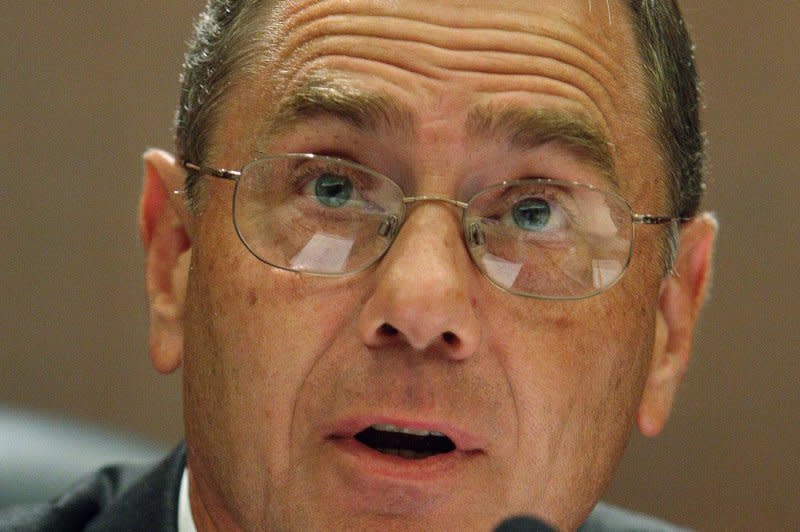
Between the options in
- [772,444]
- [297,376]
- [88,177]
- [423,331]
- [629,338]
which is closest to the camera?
[423,331]

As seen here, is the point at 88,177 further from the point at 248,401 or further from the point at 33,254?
the point at 248,401

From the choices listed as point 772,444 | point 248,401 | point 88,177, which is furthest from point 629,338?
point 88,177

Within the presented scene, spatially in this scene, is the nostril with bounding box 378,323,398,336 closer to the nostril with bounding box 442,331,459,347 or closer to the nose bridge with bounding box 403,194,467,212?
the nostril with bounding box 442,331,459,347

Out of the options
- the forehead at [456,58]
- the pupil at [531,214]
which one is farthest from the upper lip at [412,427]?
the forehead at [456,58]

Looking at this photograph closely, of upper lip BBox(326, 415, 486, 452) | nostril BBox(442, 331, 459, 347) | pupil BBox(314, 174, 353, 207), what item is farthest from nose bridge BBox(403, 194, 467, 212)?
upper lip BBox(326, 415, 486, 452)

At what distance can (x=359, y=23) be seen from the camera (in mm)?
1922

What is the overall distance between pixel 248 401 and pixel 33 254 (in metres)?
2.33

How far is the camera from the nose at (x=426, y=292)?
168 centimetres

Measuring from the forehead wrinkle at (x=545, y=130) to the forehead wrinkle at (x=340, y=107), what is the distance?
0.38 ft

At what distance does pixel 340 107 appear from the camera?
185 centimetres

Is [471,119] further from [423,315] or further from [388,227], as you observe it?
[423,315]

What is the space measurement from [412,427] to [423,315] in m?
0.17

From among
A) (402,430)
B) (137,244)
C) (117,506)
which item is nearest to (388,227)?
(402,430)

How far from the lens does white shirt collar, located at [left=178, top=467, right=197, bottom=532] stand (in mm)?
2240
